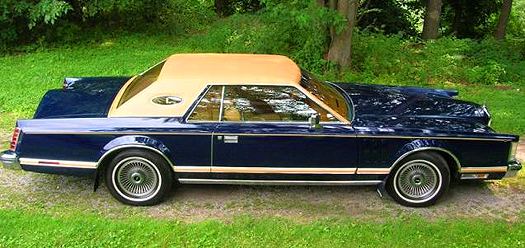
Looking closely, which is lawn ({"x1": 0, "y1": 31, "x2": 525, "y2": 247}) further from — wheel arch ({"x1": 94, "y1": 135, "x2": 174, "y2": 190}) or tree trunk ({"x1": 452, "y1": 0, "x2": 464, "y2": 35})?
tree trunk ({"x1": 452, "y1": 0, "x2": 464, "y2": 35})

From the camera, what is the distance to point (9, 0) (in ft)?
33.8

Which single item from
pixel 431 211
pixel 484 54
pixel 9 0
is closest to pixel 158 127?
pixel 431 211

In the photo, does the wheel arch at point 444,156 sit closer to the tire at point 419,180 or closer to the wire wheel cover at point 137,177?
the tire at point 419,180

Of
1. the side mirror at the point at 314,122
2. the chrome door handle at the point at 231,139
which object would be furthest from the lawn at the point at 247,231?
the side mirror at the point at 314,122

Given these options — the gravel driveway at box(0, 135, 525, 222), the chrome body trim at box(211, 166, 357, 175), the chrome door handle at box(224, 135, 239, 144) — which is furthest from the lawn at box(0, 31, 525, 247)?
the chrome door handle at box(224, 135, 239, 144)

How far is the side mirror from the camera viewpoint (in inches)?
189

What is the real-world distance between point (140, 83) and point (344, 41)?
5431 mm

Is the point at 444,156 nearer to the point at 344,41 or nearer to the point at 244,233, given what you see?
the point at 244,233

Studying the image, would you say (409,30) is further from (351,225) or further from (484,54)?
(351,225)

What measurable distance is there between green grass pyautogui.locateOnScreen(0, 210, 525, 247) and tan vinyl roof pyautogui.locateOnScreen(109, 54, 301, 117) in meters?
1.08

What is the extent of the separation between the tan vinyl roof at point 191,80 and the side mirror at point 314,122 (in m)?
0.45

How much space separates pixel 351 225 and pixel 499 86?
6733 millimetres

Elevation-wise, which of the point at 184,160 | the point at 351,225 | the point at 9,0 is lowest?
the point at 351,225

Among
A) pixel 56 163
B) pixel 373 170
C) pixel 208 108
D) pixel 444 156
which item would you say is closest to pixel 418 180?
pixel 444 156
